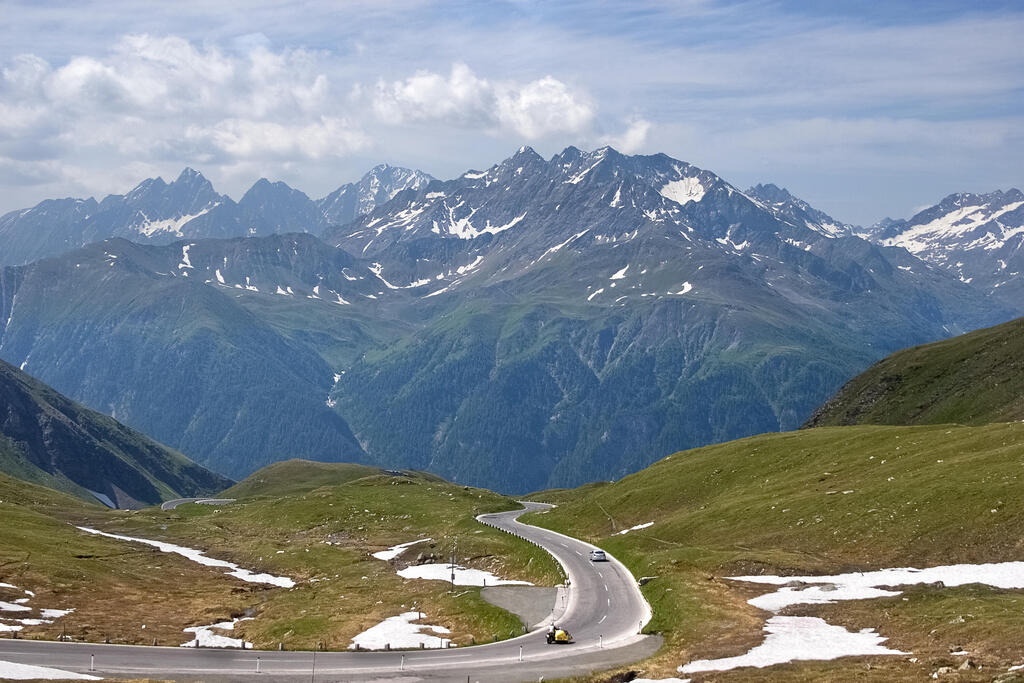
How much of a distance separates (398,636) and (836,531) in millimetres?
41288

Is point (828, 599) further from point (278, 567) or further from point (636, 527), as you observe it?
point (278, 567)

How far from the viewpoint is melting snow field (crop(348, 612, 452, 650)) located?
69.1 meters

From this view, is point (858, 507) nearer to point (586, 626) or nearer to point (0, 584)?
point (586, 626)

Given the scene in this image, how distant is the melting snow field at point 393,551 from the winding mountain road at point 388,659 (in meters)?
46.9

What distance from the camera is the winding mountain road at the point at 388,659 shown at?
5806 centimetres

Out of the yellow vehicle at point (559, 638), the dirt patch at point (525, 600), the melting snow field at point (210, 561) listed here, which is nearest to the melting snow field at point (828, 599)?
the yellow vehicle at point (559, 638)

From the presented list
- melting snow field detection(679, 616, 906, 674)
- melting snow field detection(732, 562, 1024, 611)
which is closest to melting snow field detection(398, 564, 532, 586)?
melting snow field detection(732, 562, 1024, 611)

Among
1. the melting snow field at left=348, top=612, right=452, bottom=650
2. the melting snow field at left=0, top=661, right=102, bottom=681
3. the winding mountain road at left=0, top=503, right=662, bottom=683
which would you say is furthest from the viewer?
the melting snow field at left=348, top=612, right=452, bottom=650

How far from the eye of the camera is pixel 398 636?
2830 inches

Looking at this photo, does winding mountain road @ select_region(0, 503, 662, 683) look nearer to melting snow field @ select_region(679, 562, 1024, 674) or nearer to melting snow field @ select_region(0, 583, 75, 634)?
melting snow field @ select_region(0, 583, 75, 634)

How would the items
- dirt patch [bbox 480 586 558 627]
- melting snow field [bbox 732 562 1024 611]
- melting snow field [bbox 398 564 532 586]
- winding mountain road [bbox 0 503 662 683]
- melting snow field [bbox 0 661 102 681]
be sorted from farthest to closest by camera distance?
melting snow field [bbox 398 564 532 586]
dirt patch [bbox 480 586 558 627]
melting snow field [bbox 732 562 1024 611]
winding mountain road [bbox 0 503 662 683]
melting snow field [bbox 0 661 102 681]

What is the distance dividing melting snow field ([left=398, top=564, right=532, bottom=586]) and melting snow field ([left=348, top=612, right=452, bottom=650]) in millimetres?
15829

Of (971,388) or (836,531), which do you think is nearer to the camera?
(836,531)

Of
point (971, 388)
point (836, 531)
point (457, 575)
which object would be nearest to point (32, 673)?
point (457, 575)
